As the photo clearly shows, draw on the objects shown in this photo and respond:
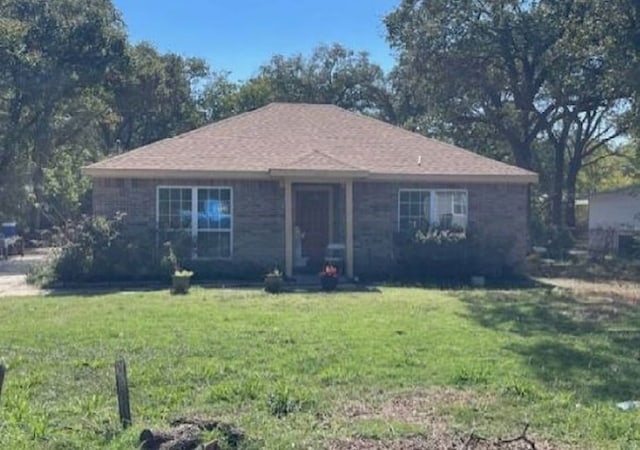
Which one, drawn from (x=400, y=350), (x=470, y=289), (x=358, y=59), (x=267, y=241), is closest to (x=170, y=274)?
(x=267, y=241)

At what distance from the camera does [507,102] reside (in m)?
31.4

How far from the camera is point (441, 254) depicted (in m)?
18.1

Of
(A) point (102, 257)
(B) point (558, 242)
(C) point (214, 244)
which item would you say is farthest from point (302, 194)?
(B) point (558, 242)

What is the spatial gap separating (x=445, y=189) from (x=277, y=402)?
13.4 metres

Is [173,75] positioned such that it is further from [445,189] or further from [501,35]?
[445,189]

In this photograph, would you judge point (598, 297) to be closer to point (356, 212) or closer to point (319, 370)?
point (356, 212)

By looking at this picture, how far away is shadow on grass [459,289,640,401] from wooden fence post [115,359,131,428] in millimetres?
3924

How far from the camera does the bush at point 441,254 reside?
18.0 m

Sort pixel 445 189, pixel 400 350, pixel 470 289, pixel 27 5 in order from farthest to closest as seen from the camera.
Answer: pixel 27 5 < pixel 445 189 < pixel 470 289 < pixel 400 350

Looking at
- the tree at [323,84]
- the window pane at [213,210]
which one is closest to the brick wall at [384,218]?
the window pane at [213,210]

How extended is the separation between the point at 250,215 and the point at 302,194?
2.00 m

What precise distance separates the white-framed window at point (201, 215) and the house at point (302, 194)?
0.08 feet

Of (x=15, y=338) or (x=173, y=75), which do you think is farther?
(x=173, y=75)

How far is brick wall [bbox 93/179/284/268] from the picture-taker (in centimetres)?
1755
